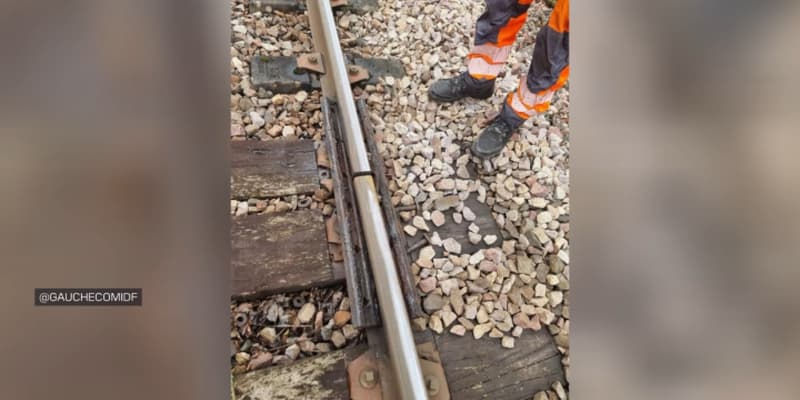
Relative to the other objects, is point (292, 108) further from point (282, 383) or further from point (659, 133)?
point (659, 133)

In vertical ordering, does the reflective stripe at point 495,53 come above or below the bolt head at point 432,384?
above

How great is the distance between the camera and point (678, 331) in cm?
45

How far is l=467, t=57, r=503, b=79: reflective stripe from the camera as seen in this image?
44.4 inches

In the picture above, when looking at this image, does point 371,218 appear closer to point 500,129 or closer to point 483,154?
point 483,154

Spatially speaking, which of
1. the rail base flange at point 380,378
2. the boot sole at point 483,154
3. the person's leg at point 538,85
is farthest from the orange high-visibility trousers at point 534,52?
the rail base flange at point 380,378

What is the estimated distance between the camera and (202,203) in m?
0.54

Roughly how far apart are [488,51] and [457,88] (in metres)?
0.16

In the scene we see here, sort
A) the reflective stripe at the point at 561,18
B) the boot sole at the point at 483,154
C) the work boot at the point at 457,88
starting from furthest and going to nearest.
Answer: the work boot at the point at 457,88
the boot sole at the point at 483,154
the reflective stripe at the point at 561,18

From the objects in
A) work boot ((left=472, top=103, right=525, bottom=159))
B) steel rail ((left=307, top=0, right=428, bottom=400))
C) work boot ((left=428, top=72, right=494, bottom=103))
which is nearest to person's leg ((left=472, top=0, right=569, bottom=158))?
work boot ((left=472, top=103, right=525, bottom=159))

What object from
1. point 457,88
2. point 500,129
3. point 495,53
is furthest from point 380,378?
point 495,53

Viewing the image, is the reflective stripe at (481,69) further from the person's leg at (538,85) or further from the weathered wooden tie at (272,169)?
the weathered wooden tie at (272,169)

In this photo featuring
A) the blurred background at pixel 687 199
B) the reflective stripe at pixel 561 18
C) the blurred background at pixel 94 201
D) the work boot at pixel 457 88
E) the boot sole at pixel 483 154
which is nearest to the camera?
the blurred background at pixel 687 199

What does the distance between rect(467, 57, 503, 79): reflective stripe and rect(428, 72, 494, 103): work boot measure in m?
0.01

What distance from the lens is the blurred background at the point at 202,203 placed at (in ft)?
1.37
